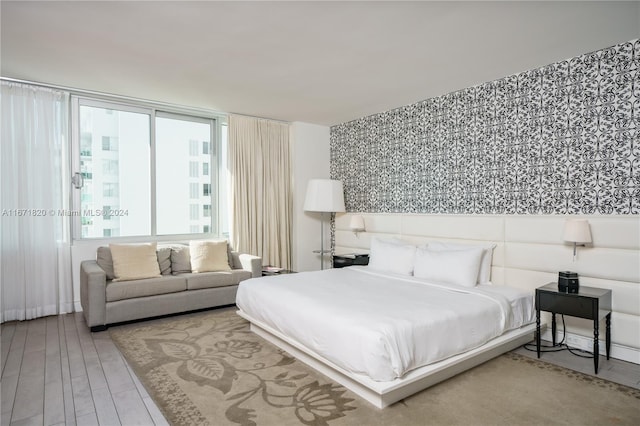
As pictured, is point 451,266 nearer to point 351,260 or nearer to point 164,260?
point 351,260

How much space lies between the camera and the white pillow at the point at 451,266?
362 cm

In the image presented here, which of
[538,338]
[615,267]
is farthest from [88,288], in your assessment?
[615,267]

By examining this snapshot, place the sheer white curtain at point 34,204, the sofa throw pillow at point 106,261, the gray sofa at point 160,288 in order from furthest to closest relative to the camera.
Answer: the sofa throw pillow at point 106,261 → the sheer white curtain at point 34,204 → the gray sofa at point 160,288

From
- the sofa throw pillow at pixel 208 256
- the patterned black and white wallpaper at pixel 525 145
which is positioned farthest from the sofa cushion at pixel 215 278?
the patterned black and white wallpaper at pixel 525 145

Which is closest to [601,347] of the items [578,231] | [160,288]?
[578,231]

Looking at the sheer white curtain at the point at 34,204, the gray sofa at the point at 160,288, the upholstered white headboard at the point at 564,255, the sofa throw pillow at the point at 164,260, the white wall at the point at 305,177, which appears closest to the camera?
the upholstered white headboard at the point at 564,255

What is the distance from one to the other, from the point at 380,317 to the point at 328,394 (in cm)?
61

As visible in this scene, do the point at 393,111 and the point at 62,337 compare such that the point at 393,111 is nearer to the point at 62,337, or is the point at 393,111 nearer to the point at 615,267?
the point at 615,267

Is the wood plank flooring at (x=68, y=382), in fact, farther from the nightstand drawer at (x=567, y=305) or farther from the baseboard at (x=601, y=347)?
the baseboard at (x=601, y=347)

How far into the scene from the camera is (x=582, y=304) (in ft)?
9.37

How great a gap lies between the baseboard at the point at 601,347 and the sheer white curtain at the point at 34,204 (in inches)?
206

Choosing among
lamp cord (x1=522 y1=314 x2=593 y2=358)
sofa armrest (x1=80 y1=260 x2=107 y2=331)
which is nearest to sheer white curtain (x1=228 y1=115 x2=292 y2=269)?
sofa armrest (x1=80 y1=260 x2=107 y2=331)

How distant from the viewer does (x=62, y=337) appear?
356 centimetres

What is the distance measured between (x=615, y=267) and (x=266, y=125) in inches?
179
